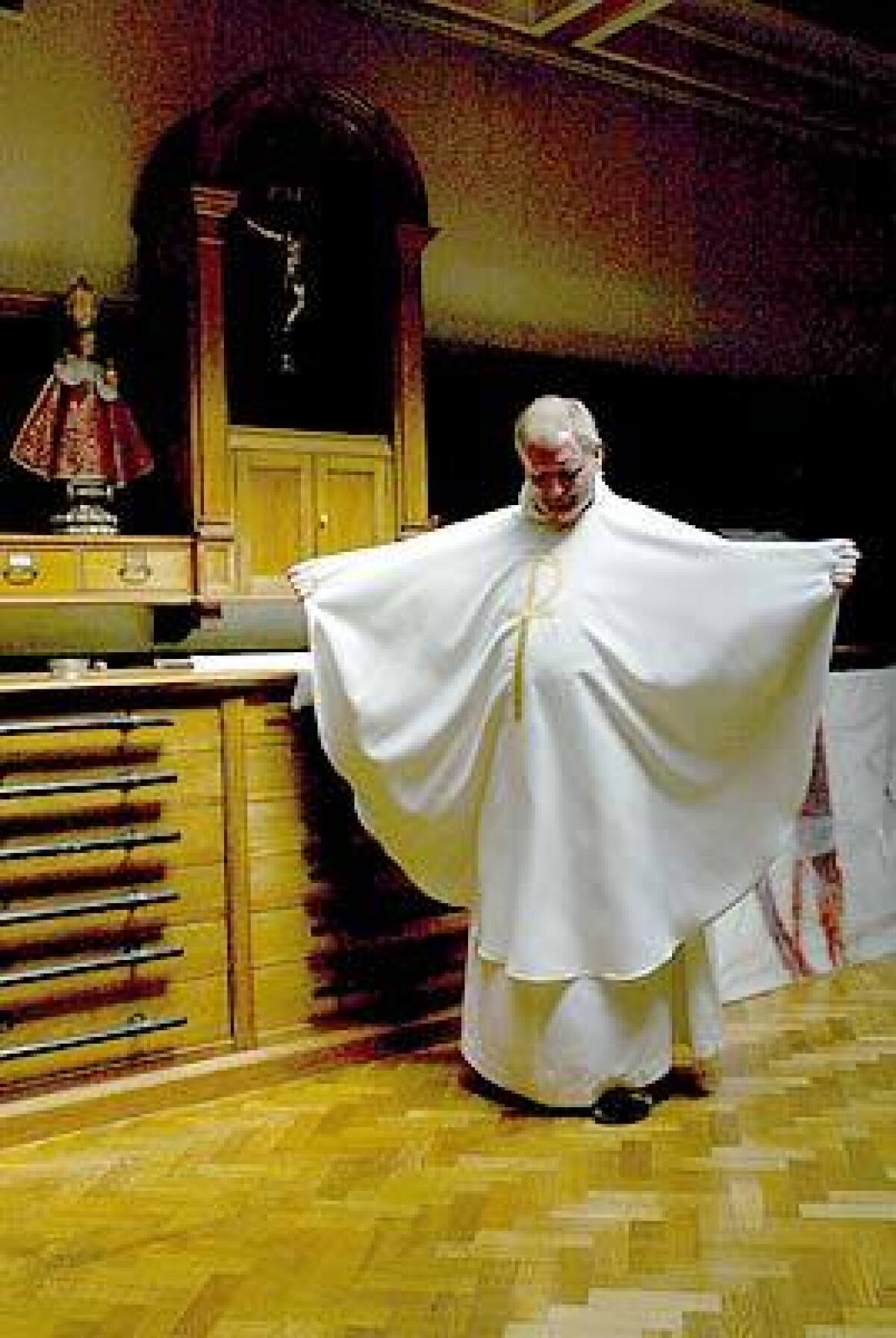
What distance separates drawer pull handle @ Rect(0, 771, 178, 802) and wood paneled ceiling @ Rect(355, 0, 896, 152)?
2.59 m

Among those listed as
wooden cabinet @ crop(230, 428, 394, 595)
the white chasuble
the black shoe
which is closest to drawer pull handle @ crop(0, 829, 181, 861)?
the white chasuble

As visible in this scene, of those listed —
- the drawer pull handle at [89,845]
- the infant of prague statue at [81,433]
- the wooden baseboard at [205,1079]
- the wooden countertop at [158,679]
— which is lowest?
the wooden baseboard at [205,1079]

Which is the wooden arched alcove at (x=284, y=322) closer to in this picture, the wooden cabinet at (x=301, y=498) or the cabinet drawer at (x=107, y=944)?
the wooden cabinet at (x=301, y=498)

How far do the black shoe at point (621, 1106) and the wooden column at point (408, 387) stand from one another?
1.69 m

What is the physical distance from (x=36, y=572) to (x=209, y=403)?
0.61 meters

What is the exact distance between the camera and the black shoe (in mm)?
3061

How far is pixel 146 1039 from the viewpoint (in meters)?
3.22

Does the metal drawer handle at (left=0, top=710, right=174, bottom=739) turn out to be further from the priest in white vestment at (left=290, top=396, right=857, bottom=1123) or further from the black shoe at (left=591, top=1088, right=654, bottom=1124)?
the black shoe at (left=591, top=1088, right=654, bottom=1124)

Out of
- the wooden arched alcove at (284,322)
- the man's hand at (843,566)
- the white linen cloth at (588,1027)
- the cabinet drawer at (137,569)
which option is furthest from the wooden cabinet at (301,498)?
the man's hand at (843,566)

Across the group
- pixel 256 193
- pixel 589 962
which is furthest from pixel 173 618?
pixel 589 962

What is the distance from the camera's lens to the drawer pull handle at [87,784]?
3.04 meters

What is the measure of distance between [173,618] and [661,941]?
5.52 feet

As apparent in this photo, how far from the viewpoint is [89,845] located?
3133 mm

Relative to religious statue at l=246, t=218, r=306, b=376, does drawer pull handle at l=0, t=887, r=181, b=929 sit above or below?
below
